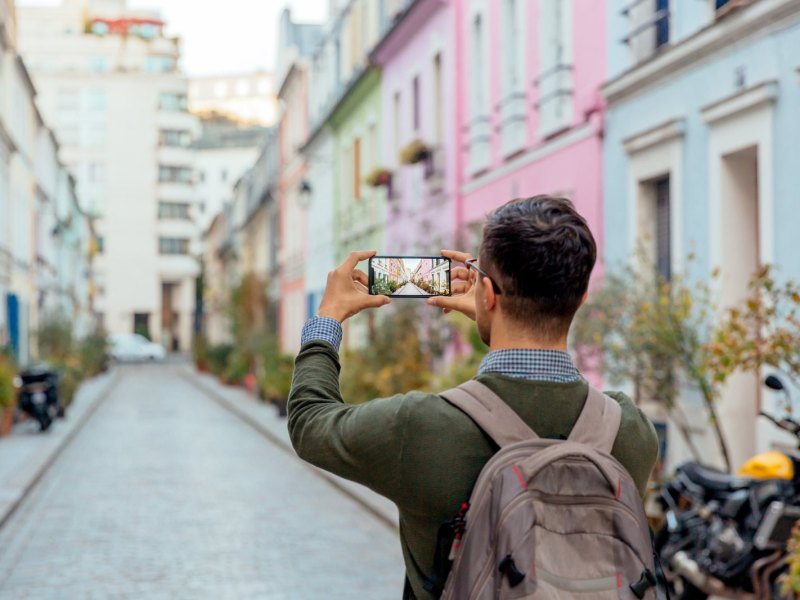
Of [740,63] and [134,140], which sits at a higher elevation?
[134,140]

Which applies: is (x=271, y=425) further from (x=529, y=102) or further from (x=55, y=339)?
(x=55, y=339)

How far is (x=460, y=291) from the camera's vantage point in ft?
9.67

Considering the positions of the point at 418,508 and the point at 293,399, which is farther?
the point at 293,399

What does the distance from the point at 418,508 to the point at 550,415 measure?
0.31m

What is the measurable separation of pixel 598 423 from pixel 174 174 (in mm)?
92660

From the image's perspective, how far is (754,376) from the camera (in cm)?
1095

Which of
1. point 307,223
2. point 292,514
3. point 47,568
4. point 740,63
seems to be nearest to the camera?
point 47,568

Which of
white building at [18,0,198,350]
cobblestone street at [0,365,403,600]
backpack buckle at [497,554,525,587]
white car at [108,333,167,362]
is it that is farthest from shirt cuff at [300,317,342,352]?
white building at [18,0,198,350]

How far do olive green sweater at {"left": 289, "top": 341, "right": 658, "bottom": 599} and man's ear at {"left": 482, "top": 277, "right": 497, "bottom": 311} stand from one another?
14cm

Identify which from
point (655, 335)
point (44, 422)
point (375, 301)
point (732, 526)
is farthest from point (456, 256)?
point (44, 422)

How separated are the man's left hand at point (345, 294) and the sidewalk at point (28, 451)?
392 inches

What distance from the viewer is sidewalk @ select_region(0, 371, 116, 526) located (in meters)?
14.0

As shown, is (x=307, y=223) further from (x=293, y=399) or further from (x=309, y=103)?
(x=293, y=399)

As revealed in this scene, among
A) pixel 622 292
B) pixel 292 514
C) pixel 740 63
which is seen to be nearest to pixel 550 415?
pixel 622 292
